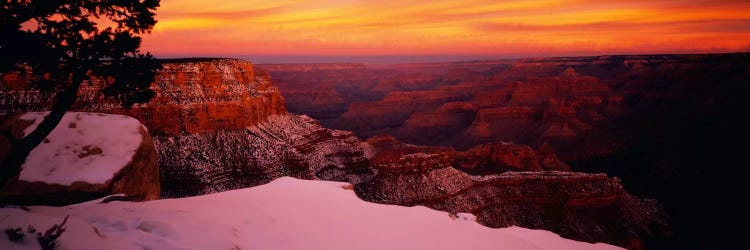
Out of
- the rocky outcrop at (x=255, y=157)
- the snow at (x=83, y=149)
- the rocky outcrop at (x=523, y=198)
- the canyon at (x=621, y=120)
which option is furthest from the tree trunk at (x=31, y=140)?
the canyon at (x=621, y=120)

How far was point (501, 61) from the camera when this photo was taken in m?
189

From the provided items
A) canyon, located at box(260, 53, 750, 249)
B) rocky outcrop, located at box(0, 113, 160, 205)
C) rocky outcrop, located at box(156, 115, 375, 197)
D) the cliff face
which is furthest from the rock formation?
rocky outcrop, located at box(0, 113, 160, 205)

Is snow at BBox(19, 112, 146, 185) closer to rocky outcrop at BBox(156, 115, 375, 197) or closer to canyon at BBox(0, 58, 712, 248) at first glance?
→ canyon at BBox(0, 58, 712, 248)

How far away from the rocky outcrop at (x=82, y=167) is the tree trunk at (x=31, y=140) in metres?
1.64

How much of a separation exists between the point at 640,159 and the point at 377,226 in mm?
58113

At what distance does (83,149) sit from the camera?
966 centimetres

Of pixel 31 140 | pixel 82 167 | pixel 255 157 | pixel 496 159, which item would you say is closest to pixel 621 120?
pixel 496 159

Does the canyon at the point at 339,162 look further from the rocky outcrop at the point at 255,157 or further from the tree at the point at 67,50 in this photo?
the tree at the point at 67,50

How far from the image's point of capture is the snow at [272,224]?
5.39m

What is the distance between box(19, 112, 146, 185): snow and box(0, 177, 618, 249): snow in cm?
178

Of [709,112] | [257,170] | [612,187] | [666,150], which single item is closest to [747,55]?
[709,112]

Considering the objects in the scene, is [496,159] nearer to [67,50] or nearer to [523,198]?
[523,198]

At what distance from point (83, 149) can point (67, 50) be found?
11.5 ft

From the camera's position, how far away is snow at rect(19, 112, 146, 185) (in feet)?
28.8
